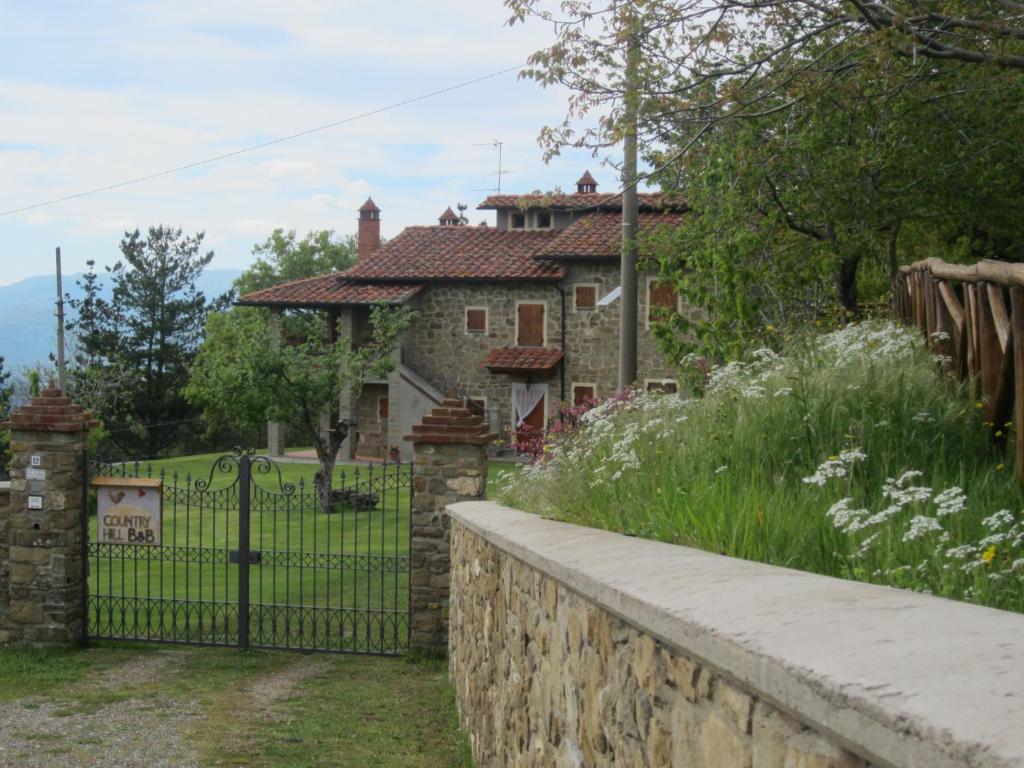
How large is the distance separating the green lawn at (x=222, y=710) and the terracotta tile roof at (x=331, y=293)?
74.4ft

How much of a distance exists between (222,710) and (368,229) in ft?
114

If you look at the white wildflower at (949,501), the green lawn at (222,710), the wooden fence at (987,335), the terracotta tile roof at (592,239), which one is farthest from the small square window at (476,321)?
the white wildflower at (949,501)

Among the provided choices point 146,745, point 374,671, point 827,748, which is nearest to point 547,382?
point 374,671

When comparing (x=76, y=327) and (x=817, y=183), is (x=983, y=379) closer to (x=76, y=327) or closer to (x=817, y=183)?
(x=817, y=183)

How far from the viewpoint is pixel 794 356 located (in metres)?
6.55

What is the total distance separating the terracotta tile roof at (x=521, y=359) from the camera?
33.5m

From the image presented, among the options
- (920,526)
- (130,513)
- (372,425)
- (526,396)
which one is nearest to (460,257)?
(526,396)

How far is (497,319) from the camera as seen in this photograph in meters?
34.8

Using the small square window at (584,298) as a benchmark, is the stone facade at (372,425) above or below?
below

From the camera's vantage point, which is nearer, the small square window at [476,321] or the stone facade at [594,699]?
the stone facade at [594,699]

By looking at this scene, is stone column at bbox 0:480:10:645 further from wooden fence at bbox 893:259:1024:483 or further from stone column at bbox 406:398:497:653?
wooden fence at bbox 893:259:1024:483

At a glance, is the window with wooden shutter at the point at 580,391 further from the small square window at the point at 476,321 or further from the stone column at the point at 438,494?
the stone column at the point at 438,494

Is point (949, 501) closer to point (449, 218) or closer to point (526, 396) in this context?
point (526, 396)

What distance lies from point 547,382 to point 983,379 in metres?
29.3
